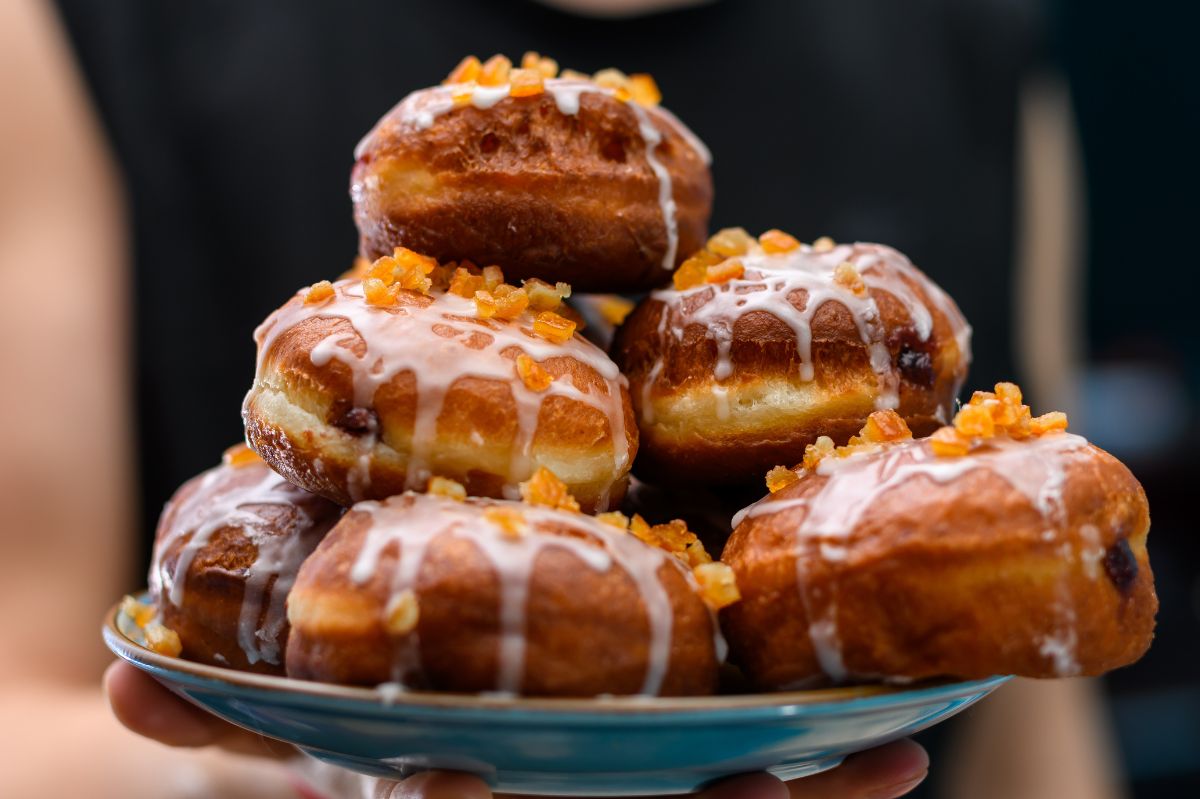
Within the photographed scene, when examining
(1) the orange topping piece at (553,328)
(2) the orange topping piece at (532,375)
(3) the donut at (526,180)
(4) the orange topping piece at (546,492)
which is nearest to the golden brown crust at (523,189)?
(3) the donut at (526,180)

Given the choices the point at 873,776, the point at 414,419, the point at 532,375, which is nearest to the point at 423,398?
the point at 414,419

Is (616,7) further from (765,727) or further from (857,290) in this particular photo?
(765,727)

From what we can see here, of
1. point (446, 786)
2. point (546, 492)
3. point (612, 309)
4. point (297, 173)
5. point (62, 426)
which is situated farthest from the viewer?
point (297, 173)

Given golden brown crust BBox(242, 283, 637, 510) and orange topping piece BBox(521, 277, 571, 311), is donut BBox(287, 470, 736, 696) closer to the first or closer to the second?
golden brown crust BBox(242, 283, 637, 510)

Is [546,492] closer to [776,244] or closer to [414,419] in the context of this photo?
[414,419]

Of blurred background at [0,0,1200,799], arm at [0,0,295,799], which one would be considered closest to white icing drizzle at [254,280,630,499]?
arm at [0,0,295,799]

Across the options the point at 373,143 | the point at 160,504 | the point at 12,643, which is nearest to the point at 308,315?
the point at 373,143
